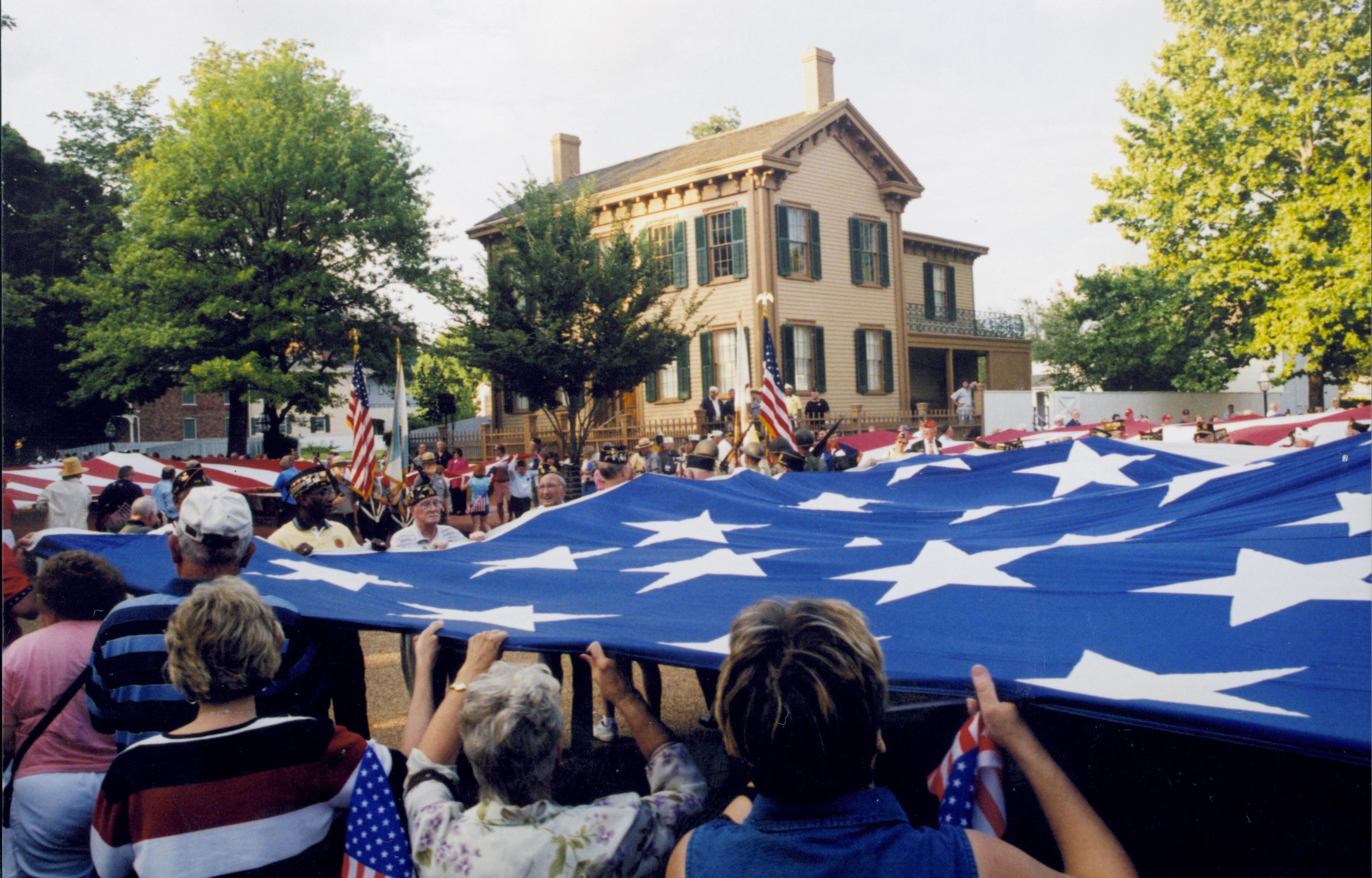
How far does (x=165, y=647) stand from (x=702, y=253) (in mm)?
23572

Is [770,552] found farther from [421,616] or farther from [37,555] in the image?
[37,555]

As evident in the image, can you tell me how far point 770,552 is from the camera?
5066 millimetres

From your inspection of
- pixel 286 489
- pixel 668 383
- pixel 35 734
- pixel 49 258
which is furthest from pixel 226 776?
pixel 49 258

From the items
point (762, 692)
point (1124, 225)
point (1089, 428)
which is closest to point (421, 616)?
point (762, 692)

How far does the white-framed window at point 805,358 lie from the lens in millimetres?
25703

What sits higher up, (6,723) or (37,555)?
(37,555)

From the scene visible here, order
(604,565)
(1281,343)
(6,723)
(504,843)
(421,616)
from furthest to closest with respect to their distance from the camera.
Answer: (1281,343)
(604,565)
(421,616)
(6,723)
(504,843)

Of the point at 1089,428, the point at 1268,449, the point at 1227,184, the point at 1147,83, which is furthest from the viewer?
the point at 1089,428

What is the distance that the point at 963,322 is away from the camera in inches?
1264

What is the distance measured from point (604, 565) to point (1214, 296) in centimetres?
1701

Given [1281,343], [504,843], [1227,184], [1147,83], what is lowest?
[504,843]

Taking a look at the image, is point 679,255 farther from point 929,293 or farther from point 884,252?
point 929,293

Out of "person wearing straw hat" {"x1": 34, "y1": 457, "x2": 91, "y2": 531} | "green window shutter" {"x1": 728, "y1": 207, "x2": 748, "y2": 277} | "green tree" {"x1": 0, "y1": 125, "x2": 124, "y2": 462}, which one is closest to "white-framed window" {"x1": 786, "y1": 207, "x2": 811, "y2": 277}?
"green window shutter" {"x1": 728, "y1": 207, "x2": 748, "y2": 277}

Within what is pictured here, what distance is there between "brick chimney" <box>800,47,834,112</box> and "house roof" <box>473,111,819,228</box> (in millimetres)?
649
